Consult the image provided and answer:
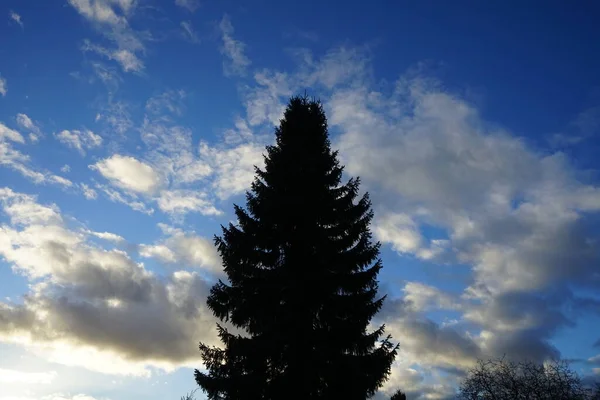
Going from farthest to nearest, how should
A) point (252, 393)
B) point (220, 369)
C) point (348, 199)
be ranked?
point (348, 199) < point (220, 369) < point (252, 393)

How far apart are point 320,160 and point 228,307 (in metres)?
6.85

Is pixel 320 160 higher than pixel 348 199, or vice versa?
pixel 320 160

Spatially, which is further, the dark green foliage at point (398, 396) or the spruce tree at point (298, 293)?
the dark green foliage at point (398, 396)

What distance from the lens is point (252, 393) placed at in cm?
1202

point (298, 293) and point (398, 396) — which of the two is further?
point (398, 396)

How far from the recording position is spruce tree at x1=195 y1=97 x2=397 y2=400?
1222cm

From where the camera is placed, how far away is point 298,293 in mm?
13164

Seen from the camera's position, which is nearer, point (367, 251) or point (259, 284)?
point (259, 284)

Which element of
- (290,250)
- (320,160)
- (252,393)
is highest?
(320,160)

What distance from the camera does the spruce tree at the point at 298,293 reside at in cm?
1222

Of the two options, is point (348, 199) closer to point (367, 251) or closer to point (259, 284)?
point (367, 251)

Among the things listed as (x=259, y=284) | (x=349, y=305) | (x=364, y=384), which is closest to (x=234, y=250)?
→ (x=259, y=284)

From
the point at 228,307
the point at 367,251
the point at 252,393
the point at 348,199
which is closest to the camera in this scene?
the point at 252,393

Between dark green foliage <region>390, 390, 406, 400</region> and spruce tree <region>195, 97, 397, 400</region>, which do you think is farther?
dark green foliage <region>390, 390, 406, 400</region>
